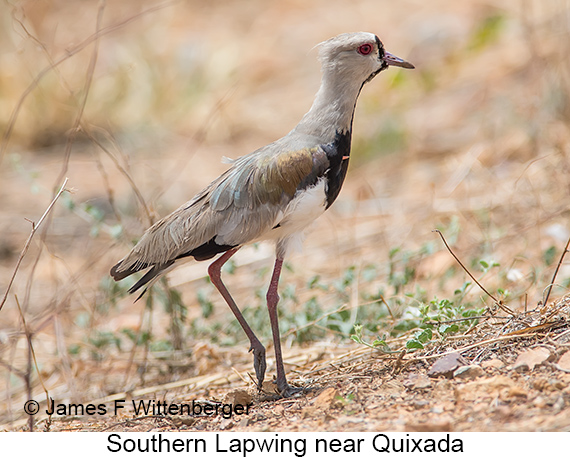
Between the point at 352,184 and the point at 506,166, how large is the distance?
5.24 feet

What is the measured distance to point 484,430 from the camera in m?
2.46

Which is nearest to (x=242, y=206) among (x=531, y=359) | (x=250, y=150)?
(x=531, y=359)

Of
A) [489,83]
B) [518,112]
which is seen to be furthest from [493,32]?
[518,112]

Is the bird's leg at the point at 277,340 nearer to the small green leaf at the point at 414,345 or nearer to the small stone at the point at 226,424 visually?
the small stone at the point at 226,424

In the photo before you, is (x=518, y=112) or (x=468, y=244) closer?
(x=468, y=244)

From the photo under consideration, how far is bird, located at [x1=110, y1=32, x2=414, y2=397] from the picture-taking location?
3.24 metres

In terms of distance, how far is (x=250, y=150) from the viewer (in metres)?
8.03

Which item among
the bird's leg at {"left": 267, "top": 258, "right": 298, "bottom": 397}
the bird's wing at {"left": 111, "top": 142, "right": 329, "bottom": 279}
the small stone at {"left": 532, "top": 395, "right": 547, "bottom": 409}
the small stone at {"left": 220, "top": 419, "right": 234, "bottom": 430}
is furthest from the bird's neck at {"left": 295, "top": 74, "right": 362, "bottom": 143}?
the small stone at {"left": 532, "top": 395, "right": 547, "bottom": 409}

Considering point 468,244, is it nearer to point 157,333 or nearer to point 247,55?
point 157,333

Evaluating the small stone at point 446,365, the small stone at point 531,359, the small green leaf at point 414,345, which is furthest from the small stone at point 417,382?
the small stone at point 531,359

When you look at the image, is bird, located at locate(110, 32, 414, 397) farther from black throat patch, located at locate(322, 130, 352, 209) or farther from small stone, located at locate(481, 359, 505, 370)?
small stone, located at locate(481, 359, 505, 370)

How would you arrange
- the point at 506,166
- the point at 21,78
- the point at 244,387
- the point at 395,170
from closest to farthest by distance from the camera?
the point at 244,387, the point at 506,166, the point at 395,170, the point at 21,78

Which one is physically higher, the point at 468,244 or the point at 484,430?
the point at 468,244

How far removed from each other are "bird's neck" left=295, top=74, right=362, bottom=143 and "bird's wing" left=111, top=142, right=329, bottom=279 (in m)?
0.13
